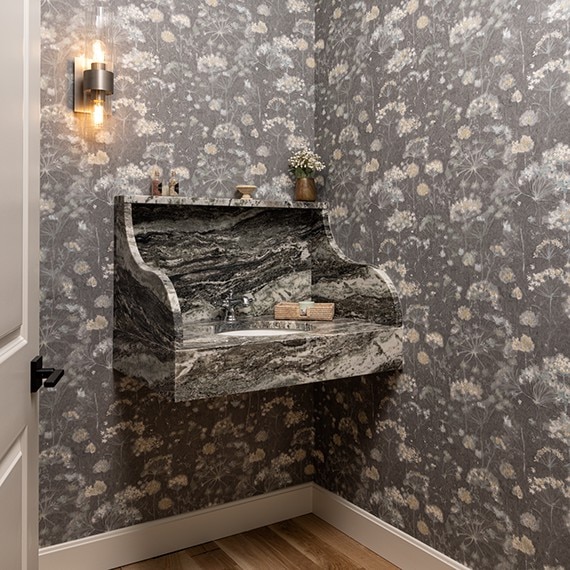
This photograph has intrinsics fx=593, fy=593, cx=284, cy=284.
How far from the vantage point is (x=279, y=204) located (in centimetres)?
269

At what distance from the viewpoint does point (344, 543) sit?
268 centimetres

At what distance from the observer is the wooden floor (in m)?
2.49

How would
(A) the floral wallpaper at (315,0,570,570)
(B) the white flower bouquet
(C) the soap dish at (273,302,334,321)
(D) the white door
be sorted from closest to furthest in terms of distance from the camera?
(D) the white door, (A) the floral wallpaper at (315,0,570,570), (C) the soap dish at (273,302,334,321), (B) the white flower bouquet

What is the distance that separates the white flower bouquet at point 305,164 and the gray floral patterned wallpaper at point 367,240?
0.07m

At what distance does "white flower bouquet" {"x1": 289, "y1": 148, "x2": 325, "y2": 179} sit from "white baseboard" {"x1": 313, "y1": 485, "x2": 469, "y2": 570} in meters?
1.55

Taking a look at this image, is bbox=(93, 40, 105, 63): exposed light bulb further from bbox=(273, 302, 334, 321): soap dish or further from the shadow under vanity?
bbox=(273, 302, 334, 321): soap dish

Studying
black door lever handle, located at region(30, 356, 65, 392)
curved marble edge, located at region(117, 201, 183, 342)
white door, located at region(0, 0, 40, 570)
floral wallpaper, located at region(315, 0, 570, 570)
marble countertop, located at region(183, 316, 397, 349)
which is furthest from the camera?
marble countertop, located at region(183, 316, 397, 349)

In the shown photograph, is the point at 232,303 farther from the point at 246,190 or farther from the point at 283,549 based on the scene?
the point at 283,549

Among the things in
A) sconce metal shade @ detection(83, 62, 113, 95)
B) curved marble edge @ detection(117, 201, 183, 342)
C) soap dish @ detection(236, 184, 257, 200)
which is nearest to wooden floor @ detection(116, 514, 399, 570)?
curved marble edge @ detection(117, 201, 183, 342)

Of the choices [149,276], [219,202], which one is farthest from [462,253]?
[149,276]

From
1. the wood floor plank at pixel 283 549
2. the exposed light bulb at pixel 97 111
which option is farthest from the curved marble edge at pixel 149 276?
the wood floor plank at pixel 283 549

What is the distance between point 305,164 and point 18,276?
5.79ft

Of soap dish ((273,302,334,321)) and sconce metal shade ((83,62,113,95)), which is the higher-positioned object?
sconce metal shade ((83,62,113,95))

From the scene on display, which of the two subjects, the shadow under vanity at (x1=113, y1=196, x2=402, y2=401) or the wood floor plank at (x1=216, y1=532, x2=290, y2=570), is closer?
the shadow under vanity at (x1=113, y1=196, x2=402, y2=401)
